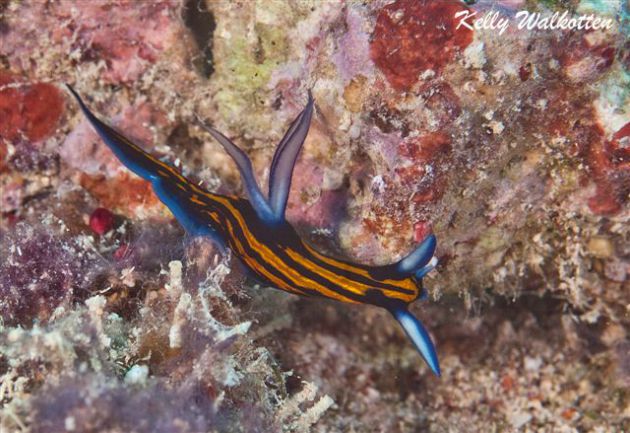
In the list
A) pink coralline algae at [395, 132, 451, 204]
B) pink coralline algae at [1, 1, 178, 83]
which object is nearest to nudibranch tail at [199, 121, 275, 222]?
pink coralline algae at [395, 132, 451, 204]

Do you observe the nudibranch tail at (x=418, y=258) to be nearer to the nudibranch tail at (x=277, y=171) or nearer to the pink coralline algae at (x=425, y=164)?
the pink coralline algae at (x=425, y=164)

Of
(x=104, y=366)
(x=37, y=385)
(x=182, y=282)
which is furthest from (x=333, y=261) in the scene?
(x=37, y=385)

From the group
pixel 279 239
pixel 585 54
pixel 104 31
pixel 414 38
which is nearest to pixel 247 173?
pixel 279 239

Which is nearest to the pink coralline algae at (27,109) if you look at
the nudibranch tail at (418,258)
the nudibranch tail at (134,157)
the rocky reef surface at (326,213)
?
the rocky reef surface at (326,213)

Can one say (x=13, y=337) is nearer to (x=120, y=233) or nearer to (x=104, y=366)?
(x=104, y=366)

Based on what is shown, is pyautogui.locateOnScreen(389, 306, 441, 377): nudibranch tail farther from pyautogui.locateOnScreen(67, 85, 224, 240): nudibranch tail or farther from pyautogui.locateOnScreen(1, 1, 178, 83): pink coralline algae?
pyautogui.locateOnScreen(1, 1, 178, 83): pink coralline algae

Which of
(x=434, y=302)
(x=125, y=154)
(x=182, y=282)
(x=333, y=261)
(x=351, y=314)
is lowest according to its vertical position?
(x=434, y=302)
